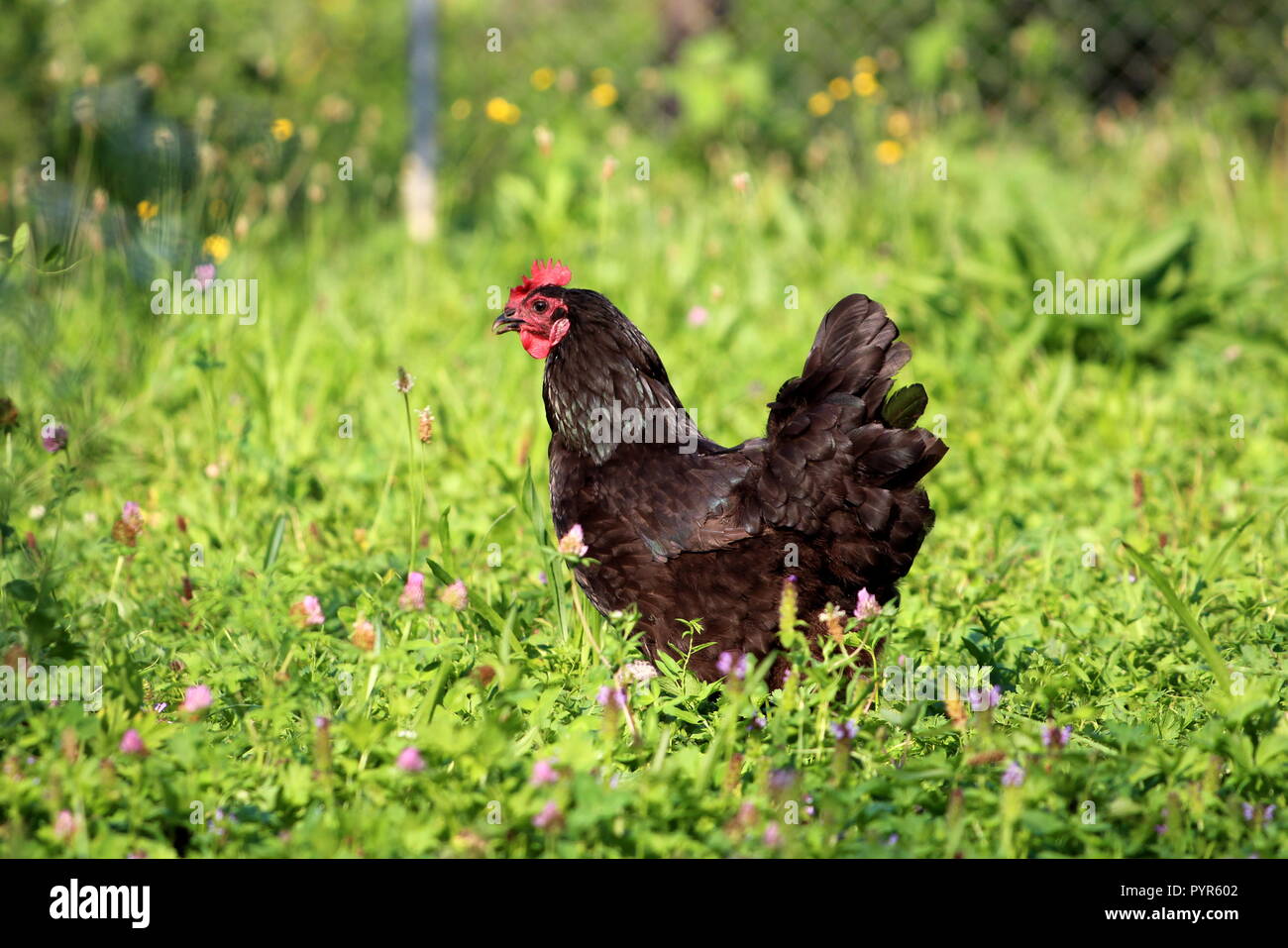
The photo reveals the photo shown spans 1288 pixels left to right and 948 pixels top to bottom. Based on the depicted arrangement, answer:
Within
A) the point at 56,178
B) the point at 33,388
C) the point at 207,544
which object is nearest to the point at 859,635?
the point at 207,544

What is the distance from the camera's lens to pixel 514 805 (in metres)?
2.00

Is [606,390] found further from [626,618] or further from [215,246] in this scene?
[215,246]

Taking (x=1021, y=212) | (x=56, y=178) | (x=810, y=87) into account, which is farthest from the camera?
(x=810, y=87)

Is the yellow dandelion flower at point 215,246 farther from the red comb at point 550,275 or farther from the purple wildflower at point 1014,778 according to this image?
the purple wildflower at point 1014,778

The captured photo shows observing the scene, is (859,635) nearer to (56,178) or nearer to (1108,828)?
(1108,828)

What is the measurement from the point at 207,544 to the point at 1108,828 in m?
2.54

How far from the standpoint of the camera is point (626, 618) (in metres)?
2.56

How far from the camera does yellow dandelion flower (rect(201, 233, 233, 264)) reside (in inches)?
183

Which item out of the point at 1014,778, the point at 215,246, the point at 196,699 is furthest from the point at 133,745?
the point at 215,246

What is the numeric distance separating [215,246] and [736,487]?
2755mm

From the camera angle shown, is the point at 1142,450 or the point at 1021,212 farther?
the point at 1021,212

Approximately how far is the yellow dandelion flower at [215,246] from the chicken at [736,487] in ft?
7.06

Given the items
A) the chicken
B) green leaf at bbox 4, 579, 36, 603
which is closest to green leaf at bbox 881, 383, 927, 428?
the chicken

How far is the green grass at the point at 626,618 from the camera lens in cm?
209
